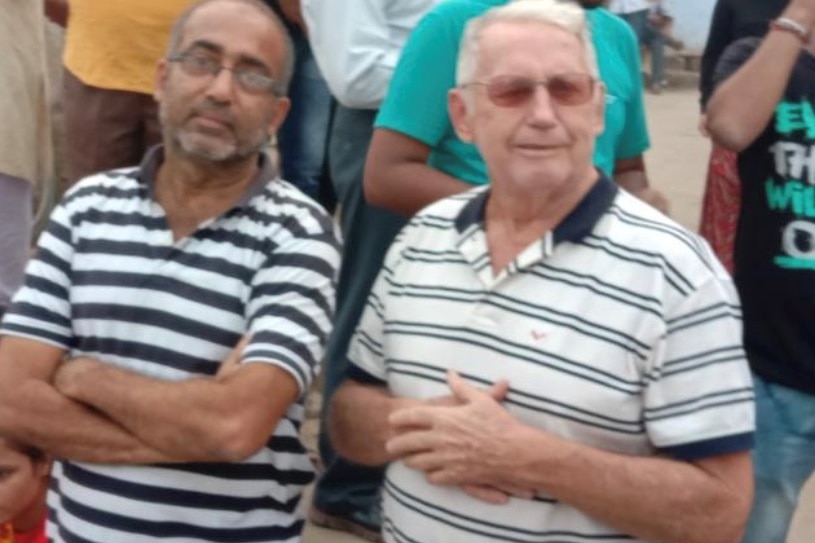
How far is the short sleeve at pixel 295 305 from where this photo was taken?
2719mm

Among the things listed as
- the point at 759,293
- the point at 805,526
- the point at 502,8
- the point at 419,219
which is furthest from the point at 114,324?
the point at 805,526

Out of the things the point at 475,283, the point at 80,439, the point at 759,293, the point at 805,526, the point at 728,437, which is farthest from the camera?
the point at 805,526

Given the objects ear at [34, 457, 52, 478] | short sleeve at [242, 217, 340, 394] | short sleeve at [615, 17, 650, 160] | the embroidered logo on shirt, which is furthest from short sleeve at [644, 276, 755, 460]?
ear at [34, 457, 52, 478]

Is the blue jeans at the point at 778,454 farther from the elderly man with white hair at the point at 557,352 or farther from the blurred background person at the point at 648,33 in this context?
the blurred background person at the point at 648,33

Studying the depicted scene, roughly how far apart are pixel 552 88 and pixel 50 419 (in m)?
1.09

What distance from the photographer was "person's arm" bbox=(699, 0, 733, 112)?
11.7ft

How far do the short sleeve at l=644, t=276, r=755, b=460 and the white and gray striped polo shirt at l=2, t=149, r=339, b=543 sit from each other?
0.69 meters

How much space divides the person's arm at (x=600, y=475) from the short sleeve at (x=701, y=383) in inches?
1.6

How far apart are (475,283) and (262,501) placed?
610 millimetres

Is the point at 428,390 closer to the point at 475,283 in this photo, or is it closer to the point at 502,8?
the point at 475,283

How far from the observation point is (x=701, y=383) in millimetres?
2393

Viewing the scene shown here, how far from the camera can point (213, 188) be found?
9.49 feet

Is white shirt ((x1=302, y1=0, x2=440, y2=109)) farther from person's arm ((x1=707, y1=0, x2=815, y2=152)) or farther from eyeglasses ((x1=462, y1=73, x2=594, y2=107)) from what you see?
eyeglasses ((x1=462, y1=73, x2=594, y2=107))

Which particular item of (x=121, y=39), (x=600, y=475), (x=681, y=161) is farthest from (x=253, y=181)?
(x=681, y=161)
